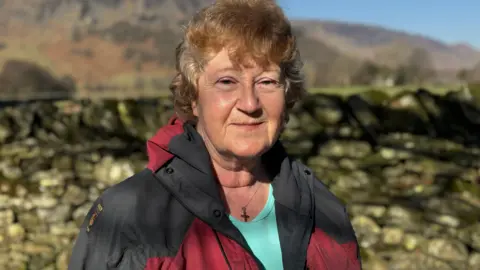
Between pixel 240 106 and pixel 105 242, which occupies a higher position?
pixel 240 106

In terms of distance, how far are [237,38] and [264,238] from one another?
2.21 ft

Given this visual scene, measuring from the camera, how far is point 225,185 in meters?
2.04

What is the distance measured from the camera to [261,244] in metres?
1.85

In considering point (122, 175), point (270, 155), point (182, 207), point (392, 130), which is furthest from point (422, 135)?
point (182, 207)

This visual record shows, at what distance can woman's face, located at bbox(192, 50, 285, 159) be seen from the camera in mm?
1850

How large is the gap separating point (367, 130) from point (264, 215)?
558 cm

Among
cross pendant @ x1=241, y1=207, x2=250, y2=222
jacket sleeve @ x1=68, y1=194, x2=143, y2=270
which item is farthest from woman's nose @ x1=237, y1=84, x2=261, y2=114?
jacket sleeve @ x1=68, y1=194, x2=143, y2=270

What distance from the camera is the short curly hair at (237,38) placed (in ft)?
Result: 5.97

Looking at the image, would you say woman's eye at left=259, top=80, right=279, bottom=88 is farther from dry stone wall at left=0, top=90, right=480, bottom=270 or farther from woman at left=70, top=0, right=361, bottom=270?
dry stone wall at left=0, top=90, right=480, bottom=270

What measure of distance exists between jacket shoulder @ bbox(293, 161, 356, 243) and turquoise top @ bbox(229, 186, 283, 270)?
0.18 metres

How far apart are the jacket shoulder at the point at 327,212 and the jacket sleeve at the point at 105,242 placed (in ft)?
2.28

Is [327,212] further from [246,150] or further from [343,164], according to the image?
[343,164]

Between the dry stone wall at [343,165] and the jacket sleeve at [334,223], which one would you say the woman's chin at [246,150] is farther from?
the dry stone wall at [343,165]

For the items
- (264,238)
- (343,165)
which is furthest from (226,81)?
(343,165)
